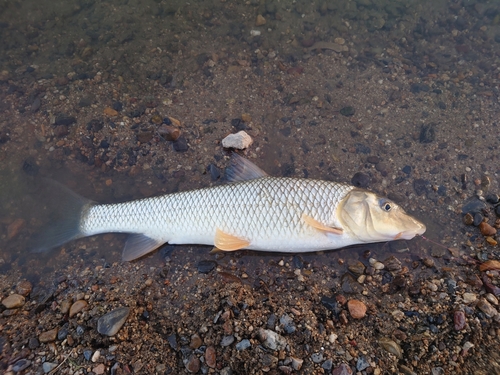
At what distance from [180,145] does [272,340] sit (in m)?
2.10

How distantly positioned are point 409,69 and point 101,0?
4123mm

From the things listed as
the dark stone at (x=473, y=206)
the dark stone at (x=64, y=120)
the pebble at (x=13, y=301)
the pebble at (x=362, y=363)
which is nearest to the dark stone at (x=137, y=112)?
the dark stone at (x=64, y=120)

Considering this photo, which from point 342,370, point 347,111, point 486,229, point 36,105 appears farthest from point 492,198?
point 36,105

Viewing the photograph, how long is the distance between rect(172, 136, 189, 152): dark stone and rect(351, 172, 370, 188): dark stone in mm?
1759

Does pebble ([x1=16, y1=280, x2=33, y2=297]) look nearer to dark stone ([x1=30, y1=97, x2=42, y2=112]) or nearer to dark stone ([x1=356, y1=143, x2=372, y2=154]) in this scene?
dark stone ([x1=30, y1=97, x2=42, y2=112])

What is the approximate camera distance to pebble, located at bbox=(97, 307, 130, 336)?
2.31 meters

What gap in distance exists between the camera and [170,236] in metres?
2.83

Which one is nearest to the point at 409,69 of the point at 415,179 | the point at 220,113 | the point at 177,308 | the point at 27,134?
the point at 415,179

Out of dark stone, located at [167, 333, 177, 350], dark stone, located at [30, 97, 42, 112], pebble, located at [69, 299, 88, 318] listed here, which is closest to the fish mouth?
dark stone, located at [167, 333, 177, 350]

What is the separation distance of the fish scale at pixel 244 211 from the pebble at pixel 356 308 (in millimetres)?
621

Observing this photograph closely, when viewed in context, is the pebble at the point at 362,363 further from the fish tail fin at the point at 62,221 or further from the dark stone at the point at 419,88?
the dark stone at the point at 419,88

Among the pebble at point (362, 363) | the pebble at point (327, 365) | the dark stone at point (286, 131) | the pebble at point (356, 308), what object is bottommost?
the pebble at point (356, 308)

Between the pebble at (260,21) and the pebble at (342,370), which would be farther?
the pebble at (260,21)

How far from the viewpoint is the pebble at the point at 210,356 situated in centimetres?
219
